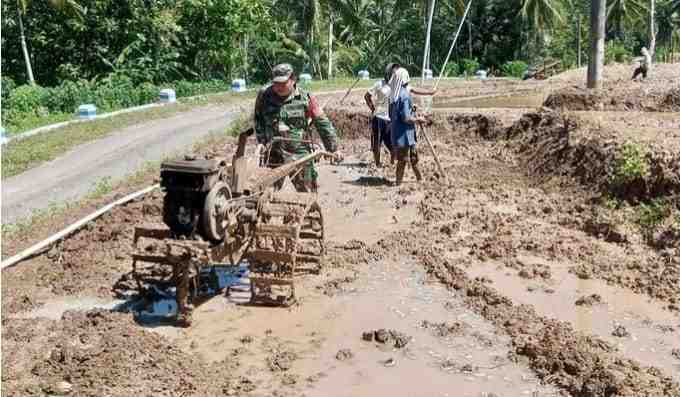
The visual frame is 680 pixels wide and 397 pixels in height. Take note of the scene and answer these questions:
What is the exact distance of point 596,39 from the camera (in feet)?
55.5

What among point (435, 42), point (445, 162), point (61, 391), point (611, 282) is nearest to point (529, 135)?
point (445, 162)

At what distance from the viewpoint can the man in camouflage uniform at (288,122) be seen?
7.92 meters

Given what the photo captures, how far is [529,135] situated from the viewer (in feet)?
44.5

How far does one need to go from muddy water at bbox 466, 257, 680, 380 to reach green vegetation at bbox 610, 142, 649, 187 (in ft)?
6.83

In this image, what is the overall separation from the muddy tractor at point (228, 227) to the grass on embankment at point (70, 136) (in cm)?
663

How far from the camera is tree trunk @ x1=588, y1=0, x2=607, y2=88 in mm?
16500

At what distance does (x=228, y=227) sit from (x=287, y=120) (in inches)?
77.4

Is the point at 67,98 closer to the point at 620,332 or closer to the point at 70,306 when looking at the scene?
the point at 70,306

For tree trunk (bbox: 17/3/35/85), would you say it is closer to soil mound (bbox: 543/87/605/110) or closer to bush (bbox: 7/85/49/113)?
bush (bbox: 7/85/49/113)

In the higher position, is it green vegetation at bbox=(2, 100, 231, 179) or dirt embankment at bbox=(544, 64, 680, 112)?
dirt embankment at bbox=(544, 64, 680, 112)

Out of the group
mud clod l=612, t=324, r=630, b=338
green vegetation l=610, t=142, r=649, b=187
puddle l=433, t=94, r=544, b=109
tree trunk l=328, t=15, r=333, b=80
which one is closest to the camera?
mud clod l=612, t=324, r=630, b=338

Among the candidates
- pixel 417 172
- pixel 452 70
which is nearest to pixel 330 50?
pixel 452 70

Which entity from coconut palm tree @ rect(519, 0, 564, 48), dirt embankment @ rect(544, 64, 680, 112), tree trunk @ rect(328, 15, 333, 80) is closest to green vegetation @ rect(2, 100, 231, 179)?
dirt embankment @ rect(544, 64, 680, 112)

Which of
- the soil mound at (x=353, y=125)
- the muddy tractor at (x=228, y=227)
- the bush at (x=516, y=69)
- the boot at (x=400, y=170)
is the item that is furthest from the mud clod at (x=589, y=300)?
the bush at (x=516, y=69)
